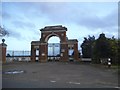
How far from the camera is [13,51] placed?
225 ft

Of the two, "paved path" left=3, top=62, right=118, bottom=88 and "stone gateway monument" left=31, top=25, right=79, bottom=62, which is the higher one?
"stone gateway monument" left=31, top=25, right=79, bottom=62

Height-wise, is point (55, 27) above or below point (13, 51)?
above

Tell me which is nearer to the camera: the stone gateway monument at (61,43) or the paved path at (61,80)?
the paved path at (61,80)

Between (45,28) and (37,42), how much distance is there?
3846 millimetres

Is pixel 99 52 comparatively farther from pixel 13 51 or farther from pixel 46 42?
pixel 13 51

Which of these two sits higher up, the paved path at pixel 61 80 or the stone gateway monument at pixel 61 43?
the stone gateway monument at pixel 61 43

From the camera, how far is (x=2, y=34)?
20.9 m

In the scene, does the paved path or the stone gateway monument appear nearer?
the paved path

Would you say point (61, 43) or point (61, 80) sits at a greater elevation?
point (61, 43)

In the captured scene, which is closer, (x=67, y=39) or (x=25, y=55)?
(x=67, y=39)

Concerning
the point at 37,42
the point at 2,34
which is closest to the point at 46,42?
the point at 37,42

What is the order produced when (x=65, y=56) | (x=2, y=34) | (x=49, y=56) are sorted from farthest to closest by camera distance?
(x=49, y=56)
(x=65, y=56)
(x=2, y=34)

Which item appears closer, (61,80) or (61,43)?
(61,80)

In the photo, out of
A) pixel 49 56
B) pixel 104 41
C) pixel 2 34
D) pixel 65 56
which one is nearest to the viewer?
pixel 2 34
